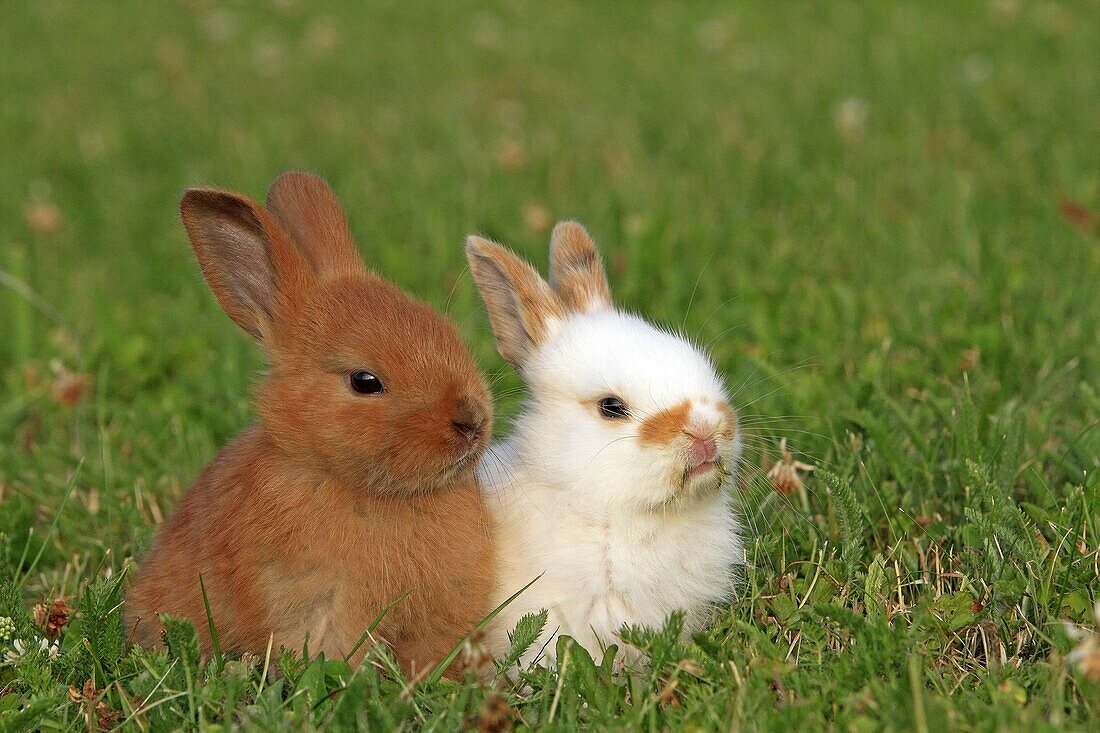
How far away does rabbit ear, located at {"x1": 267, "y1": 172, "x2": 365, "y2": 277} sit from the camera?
362cm

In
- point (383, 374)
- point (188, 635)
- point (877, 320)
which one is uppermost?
point (383, 374)

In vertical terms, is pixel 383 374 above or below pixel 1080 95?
above

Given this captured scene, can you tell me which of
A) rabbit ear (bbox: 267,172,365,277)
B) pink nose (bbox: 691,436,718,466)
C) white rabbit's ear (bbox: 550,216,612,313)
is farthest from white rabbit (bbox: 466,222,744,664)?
rabbit ear (bbox: 267,172,365,277)

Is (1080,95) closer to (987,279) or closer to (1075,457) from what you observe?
(987,279)

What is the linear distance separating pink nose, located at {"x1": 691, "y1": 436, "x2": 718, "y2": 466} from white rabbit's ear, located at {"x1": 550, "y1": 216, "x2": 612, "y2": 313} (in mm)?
856

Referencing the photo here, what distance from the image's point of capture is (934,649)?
3.25 metres

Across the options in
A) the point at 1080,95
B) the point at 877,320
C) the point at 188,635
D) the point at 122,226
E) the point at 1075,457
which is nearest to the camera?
the point at 188,635

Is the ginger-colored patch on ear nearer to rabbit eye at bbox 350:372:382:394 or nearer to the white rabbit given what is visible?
the white rabbit

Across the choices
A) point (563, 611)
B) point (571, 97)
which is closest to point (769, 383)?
point (563, 611)

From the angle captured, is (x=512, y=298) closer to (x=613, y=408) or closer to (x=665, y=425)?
(x=613, y=408)

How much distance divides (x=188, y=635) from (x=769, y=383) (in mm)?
2648

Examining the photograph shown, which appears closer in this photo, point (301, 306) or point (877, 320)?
point (301, 306)

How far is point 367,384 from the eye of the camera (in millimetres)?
3242

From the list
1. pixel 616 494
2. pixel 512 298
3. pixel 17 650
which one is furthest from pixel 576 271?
pixel 17 650
